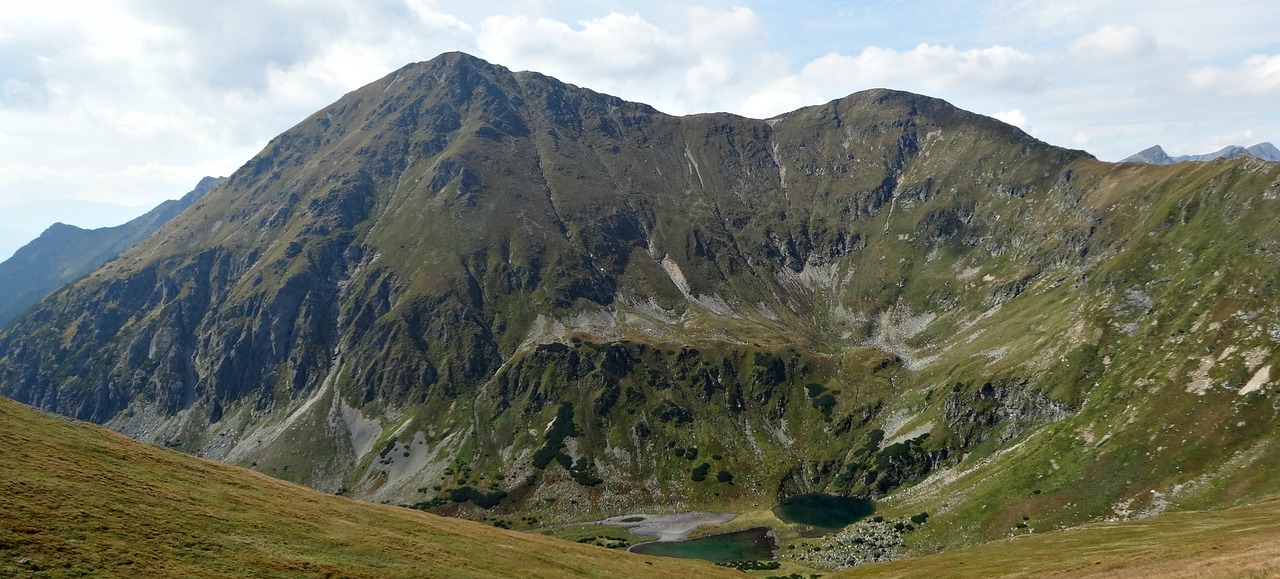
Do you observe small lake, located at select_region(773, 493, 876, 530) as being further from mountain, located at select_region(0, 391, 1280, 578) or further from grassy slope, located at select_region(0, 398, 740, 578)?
grassy slope, located at select_region(0, 398, 740, 578)

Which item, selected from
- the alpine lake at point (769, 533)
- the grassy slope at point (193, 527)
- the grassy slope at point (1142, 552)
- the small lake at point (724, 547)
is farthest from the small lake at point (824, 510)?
the grassy slope at point (193, 527)

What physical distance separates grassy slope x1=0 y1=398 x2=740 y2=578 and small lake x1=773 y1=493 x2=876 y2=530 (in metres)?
89.1

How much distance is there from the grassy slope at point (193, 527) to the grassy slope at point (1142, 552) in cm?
3987

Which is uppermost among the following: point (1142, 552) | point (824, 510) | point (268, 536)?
point (268, 536)

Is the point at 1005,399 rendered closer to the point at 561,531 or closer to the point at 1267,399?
the point at 1267,399

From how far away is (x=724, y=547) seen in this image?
483ft

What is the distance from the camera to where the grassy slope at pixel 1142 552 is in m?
46.5

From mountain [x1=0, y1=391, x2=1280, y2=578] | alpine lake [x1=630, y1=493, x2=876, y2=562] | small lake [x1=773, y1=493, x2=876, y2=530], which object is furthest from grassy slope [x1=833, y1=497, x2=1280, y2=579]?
small lake [x1=773, y1=493, x2=876, y2=530]

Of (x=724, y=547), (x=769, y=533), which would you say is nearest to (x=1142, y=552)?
(x=724, y=547)

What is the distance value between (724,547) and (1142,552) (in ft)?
310

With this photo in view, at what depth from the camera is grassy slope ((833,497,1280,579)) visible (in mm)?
46469

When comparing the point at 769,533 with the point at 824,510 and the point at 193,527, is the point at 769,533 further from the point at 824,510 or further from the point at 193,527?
the point at 193,527

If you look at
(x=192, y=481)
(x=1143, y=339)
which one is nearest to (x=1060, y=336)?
(x=1143, y=339)

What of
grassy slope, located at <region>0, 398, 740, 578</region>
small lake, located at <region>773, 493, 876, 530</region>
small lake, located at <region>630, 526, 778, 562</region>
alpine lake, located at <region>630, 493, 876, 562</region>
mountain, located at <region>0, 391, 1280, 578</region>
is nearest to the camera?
grassy slope, located at <region>0, 398, 740, 578</region>
